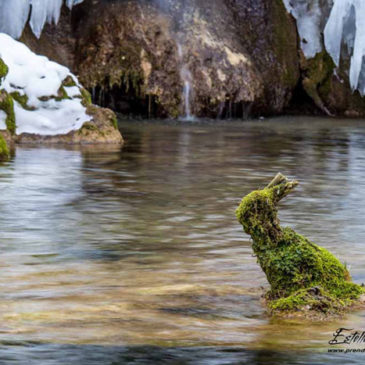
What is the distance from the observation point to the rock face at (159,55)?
69.3 ft

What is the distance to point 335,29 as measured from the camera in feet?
74.9

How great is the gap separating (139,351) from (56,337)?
1.42ft

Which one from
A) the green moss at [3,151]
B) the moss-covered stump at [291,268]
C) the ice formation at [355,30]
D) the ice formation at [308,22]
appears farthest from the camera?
the ice formation at [308,22]

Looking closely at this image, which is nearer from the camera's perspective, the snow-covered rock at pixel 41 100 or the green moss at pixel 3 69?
the green moss at pixel 3 69

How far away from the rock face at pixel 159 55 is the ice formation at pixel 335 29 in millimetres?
1864

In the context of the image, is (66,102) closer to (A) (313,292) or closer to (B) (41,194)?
(B) (41,194)

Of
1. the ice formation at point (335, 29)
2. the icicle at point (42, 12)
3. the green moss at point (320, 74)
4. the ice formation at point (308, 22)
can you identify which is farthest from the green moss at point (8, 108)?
the green moss at point (320, 74)

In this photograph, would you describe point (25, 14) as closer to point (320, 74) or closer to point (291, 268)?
point (320, 74)

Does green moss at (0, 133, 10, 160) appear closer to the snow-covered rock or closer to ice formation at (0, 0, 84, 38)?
the snow-covered rock

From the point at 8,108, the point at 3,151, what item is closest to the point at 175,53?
the point at 8,108

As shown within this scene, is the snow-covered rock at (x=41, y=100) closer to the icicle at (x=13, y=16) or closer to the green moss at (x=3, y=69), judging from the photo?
the green moss at (x=3, y=69)

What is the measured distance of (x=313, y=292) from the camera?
17.6ft
